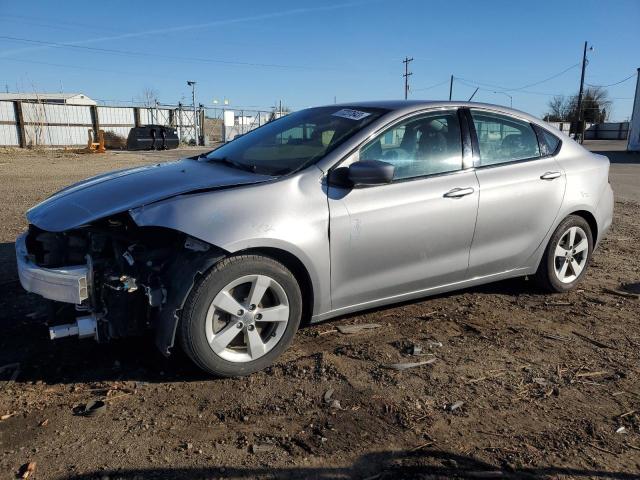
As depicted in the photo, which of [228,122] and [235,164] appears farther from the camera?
[228,122]

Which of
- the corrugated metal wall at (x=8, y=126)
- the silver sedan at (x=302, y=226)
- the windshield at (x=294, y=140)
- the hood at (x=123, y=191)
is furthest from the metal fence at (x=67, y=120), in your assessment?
the silver sedan at (x=302, y=226)

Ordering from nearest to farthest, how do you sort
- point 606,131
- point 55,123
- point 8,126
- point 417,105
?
point 417,105, point 8,126, point 55,123, point 606,131

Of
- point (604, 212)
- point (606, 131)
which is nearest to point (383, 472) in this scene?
point (604, 212)

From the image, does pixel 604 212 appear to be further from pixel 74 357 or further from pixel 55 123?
pixel 55 123

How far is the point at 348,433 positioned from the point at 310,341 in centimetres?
117

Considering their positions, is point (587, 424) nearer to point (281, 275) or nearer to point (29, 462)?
point (281, 275)

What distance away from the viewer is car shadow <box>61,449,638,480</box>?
2.35m

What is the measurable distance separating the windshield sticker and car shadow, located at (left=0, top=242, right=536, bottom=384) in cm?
158

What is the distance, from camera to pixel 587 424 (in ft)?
9.20

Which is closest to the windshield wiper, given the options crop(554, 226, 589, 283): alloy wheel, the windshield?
the windshield

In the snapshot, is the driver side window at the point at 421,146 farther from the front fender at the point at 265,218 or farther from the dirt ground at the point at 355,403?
the dirt ground at the point at 355,403

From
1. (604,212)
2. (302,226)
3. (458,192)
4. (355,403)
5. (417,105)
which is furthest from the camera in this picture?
(604,212)

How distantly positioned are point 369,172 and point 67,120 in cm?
3534

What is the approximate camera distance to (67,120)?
33812mm
